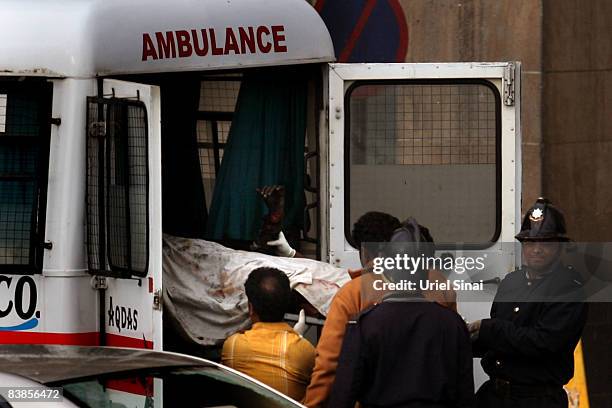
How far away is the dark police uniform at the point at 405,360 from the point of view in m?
5.27

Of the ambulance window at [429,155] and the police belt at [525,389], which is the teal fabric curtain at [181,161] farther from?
the police belt at [525,389]

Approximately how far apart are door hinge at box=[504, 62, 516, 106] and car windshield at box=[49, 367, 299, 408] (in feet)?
9.02

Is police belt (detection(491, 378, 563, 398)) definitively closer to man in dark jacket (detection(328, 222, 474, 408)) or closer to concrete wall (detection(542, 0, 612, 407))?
man in dark jacket (detection(328, 222, 474, 408))

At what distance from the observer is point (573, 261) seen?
8.23 m

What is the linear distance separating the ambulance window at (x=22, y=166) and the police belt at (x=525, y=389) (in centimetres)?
234

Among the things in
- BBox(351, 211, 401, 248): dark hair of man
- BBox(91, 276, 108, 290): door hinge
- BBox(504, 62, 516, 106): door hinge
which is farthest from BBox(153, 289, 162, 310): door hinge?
BBox(504, 62, 516, 106): door hinge

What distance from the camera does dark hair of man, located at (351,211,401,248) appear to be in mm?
6117

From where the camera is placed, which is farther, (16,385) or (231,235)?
(231,235)

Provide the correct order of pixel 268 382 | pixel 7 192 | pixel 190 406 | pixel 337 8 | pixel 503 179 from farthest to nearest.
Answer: pixel 337 8 < pixel 503 179 < pixel 7 192 < pixel 268 382 < pixel 190 406

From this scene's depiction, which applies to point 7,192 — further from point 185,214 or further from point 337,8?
point 337,8

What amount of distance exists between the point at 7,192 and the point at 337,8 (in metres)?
3.48

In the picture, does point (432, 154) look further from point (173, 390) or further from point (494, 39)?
point (494, 39)

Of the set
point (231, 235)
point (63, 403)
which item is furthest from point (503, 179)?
point (63, 403)

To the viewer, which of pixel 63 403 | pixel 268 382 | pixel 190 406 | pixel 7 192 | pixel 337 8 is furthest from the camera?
pixel 337 8
